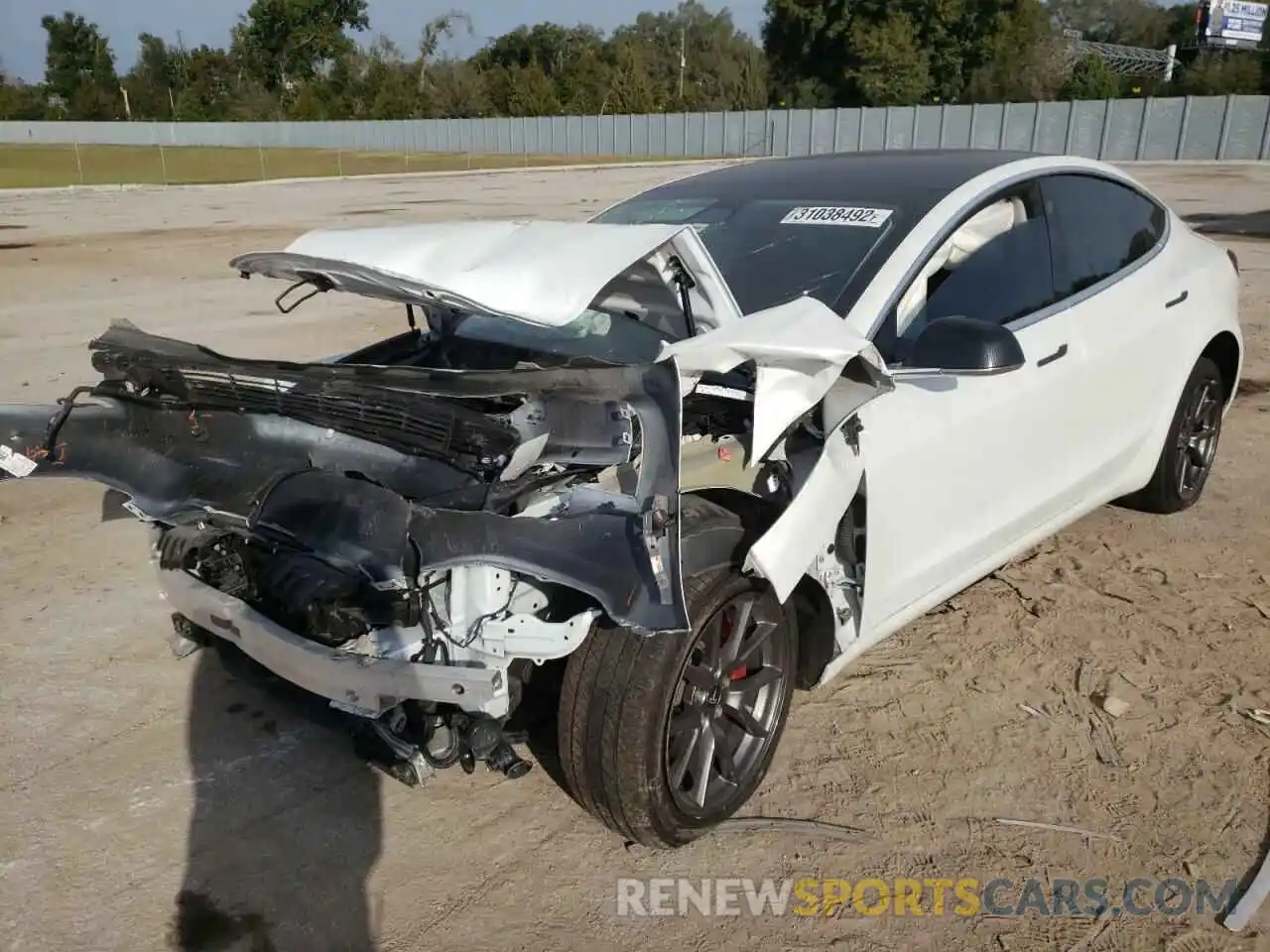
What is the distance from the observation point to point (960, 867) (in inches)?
108

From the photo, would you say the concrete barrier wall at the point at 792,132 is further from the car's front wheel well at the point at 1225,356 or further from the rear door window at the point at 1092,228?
the rear door window at the point at 1092,228

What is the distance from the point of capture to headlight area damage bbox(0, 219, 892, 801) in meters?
2.41

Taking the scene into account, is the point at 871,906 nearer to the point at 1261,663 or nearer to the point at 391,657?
the point at 391,657

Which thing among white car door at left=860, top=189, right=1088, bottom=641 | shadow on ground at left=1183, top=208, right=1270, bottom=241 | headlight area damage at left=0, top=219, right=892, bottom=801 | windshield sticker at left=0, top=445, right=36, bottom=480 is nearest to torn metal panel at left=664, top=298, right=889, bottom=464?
headlight area damage at left=0, top=219, right=892, bottom=801

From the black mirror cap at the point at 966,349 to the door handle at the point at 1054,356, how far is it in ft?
2.24

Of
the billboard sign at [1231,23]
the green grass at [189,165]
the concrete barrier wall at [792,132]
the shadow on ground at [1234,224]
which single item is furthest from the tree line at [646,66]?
the shadow on ground at [1234,224]

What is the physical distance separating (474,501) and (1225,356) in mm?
3917

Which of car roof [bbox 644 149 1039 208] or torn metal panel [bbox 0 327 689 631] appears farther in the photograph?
car roof [bbox 644 149 1039 208]

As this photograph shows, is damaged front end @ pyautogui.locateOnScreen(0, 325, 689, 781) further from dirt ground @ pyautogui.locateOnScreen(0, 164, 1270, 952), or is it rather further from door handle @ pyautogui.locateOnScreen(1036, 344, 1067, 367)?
door handle @ pyautogui.locateOnScreen(1036, 344, 1067, 367)

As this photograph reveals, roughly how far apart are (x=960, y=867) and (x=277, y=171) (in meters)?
43.7

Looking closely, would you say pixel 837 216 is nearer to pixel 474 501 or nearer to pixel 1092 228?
pixel 1092 228

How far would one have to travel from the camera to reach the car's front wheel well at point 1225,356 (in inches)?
183

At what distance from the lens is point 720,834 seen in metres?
2.91

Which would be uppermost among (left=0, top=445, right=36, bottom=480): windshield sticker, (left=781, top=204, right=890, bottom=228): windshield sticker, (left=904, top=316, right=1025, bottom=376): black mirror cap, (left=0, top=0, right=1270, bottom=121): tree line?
(left=0, top=0, right=1270, bottom=121): tree line
